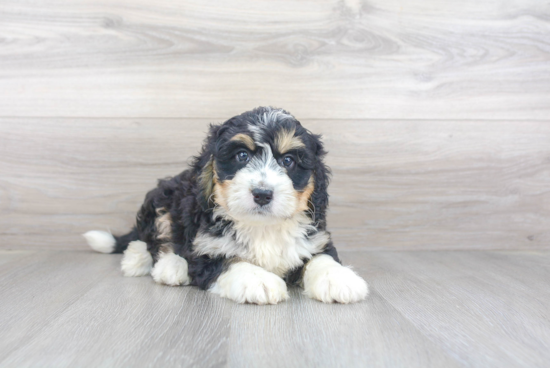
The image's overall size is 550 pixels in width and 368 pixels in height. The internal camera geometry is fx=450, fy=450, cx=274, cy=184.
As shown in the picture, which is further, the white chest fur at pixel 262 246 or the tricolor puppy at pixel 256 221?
the white chest fur at pixel 262 246

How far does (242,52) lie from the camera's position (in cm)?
320

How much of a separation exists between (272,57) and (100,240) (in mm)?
1750

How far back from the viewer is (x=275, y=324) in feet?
5.57

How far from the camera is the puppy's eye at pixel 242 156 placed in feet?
6.86

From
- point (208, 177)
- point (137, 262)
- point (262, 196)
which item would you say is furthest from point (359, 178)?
point (137, 262)

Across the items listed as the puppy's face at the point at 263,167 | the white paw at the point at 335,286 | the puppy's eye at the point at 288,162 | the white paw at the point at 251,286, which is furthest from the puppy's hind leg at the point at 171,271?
the puppy's eye at the point at 288,162

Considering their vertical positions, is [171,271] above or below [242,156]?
below

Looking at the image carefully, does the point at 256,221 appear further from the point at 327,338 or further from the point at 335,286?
the point at 327,338

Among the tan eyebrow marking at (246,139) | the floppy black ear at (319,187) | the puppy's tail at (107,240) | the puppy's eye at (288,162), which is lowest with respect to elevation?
the puppy's tail at (107,240)

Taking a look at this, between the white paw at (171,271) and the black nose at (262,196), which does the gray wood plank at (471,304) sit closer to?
the black nose at (262,196)

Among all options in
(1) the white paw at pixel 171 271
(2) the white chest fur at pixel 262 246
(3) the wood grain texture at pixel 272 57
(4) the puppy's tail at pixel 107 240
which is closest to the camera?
(2) the white chest fur at pixel 262 246

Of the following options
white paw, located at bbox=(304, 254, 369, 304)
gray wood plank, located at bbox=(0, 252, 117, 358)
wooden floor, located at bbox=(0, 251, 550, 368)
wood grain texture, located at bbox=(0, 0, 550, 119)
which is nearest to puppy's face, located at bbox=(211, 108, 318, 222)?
white paw, located at bbox=(304, 254, 369, 304)

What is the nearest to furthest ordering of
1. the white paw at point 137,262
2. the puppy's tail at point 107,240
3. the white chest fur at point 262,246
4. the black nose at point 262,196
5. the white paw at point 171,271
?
the black nose at point 262,196 < the white chest fur at point 262,246 < the white paw at point 171,271 < the white paw at point 137,262 < the puppy's tail at point 107,240

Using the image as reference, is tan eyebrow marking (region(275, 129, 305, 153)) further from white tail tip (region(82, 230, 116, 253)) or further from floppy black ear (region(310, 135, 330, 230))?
white tail tip (region(82, 230, 116, 253))
